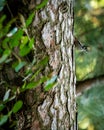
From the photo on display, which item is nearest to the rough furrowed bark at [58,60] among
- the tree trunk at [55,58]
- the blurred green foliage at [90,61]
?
the tree trunk at [55,58]

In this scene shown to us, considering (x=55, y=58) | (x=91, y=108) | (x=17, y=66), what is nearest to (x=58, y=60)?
(x=55, y=58)

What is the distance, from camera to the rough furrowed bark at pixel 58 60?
0.67m

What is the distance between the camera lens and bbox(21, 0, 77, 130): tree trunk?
0.67 metres

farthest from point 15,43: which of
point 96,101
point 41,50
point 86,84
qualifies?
point 96,101

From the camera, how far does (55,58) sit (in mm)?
678

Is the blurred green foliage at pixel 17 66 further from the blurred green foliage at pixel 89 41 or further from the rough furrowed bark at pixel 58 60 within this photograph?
the blurred green foliage at pixel 89 41

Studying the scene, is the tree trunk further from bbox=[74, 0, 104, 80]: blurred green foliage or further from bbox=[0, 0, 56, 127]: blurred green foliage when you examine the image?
bbox=[74, 0, 104, 80]: blurred green foliage

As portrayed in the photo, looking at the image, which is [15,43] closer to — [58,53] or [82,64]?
[58,53]

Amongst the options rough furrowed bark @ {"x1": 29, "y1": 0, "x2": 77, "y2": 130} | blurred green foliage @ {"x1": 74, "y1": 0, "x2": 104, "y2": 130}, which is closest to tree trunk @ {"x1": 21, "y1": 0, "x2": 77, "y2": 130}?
rough furrowed bark @ {"x1": 29, "y1": 0, "x2": 77, "y2": 130}

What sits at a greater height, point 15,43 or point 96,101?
point 15,43

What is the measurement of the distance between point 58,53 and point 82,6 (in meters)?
1.07

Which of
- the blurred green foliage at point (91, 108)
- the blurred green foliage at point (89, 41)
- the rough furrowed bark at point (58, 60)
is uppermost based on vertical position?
the rough furrowed bark at point (58, 60)

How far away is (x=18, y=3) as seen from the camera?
66 centimetres

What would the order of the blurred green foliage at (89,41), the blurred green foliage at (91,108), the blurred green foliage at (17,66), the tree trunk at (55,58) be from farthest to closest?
the blurred green foliage at (89,41)
the blurred green foliage at (91,108)
the tree trunk at (55,58)
the blurred green foliage at (17,66)
